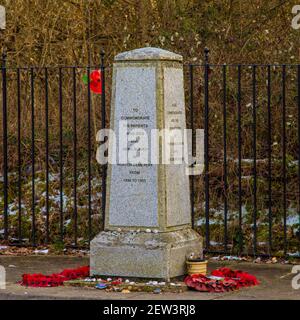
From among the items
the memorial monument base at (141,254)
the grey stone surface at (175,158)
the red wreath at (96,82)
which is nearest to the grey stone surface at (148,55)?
the grey stone surface at (175,158)

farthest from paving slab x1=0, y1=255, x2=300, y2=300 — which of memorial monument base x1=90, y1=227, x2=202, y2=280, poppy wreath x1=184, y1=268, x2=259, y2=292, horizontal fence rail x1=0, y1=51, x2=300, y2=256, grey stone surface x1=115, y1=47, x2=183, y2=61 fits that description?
grey stone surface x1=115, y1=47, x2=183, y2=61

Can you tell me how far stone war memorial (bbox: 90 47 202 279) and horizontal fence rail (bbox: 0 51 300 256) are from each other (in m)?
1.85

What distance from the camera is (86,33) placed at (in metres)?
14.9

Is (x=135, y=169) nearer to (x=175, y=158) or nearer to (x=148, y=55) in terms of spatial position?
(x=175, y=158)

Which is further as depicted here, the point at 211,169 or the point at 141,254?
the point at 211,169

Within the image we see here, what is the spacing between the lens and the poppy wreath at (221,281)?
8.55 m

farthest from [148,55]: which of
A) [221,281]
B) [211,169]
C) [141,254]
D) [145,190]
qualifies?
[211,169]

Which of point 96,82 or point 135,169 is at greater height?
point 96,82

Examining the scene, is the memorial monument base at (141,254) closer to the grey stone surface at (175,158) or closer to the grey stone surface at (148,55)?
the grey stone surface at (175,158)

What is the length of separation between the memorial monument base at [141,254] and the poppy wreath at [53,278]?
236 mm

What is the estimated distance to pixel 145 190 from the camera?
880cm

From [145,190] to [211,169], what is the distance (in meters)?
3.56

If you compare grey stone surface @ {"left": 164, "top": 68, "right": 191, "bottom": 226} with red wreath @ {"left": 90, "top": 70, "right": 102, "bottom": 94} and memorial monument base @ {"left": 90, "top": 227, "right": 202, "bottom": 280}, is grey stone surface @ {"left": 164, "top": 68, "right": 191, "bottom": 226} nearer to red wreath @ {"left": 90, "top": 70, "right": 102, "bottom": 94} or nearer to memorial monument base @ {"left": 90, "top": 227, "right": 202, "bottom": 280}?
memorial monument base @ {"left": 90, "top": 227, "right": 202, "bottom": 280}
